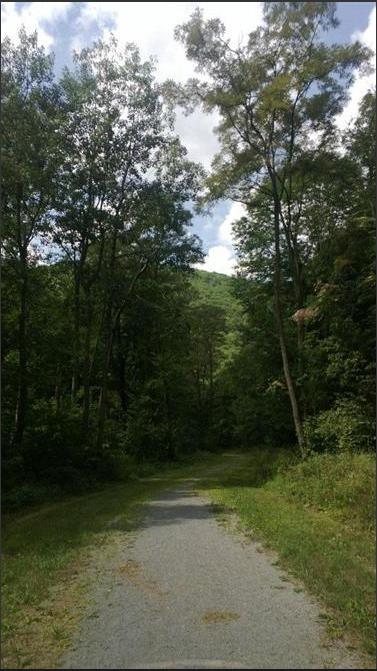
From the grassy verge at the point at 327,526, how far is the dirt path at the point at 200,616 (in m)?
0.29

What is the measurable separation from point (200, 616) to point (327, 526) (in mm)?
4891

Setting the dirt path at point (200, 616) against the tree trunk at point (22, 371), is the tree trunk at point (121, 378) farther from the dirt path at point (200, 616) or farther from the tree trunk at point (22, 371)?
the dirt path at point (200, 616)

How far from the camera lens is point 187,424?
48500mm

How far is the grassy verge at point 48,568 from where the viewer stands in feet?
16.3

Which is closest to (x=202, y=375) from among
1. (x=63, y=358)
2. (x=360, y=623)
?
(x=63, y=358)

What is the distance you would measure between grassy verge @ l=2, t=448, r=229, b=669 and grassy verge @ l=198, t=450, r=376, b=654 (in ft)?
8.83

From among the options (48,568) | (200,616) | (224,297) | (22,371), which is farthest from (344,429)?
(224,297)

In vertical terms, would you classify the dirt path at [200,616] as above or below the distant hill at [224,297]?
below

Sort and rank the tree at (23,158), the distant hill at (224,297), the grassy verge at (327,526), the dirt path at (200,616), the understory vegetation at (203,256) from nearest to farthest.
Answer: the dirt path at (200,616), the grassy verge at (327,526), the understory vegetation at (203,256), the tree at (23,158), the distant hill at (224,297)

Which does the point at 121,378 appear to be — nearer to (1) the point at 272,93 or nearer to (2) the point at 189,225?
(2) the point at 189,225

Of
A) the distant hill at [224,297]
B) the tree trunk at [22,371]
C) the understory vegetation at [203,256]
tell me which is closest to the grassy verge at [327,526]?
the understory vegetation at [203,256]

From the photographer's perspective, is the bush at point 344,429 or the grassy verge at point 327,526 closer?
the grassy verge at point 327,526

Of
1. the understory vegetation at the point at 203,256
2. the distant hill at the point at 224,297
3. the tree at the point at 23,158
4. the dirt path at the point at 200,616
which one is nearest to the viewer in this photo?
the dirt path at the point at 200,616

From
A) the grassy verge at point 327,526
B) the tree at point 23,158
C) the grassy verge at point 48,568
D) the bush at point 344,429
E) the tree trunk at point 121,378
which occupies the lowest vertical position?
the grassy verge at point 48,568
